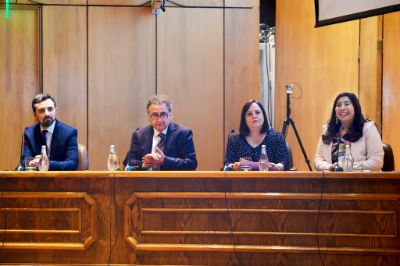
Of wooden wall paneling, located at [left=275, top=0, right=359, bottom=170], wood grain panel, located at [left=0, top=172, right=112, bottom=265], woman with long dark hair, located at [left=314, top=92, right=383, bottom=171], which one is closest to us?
wood grain panel, located at [left=0, top=172, right=112, bottom=265]

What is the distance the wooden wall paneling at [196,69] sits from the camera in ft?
18.1

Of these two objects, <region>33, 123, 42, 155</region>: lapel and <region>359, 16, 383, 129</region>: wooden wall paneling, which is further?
<region>359, 16, 383, 129</region>: wooden wall paneling

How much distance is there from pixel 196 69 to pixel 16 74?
180 centimetres

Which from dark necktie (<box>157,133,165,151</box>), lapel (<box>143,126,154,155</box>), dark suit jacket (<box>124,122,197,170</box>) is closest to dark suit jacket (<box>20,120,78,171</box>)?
dark suit jacket (<box>124,122,197,170</box>)

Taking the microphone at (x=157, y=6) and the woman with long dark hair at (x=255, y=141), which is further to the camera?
the microphone at (x=157, y=6)

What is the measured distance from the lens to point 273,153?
4.08m

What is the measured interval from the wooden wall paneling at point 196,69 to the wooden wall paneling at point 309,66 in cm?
138

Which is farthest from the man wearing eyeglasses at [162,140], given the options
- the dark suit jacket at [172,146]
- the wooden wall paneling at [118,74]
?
the wooden wall paneling at [118,74]

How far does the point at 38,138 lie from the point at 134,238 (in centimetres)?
137

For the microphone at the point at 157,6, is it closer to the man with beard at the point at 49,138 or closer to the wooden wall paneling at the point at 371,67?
the man with beard at the point at 49,138

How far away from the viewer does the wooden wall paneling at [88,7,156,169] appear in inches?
215

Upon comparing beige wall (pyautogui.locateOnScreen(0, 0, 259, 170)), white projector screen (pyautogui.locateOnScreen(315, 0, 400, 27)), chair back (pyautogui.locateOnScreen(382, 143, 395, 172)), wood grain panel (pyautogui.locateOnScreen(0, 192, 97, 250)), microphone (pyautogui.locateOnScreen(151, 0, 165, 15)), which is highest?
microphone (pyautogui.locateOnScreen(151, 0, 165, 15))

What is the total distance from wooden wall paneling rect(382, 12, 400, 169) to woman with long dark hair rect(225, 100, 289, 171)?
1.83 m

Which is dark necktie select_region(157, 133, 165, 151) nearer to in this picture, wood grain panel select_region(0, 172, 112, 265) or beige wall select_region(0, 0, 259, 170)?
wood grain panel select_region(0, 172, 112, 265)
